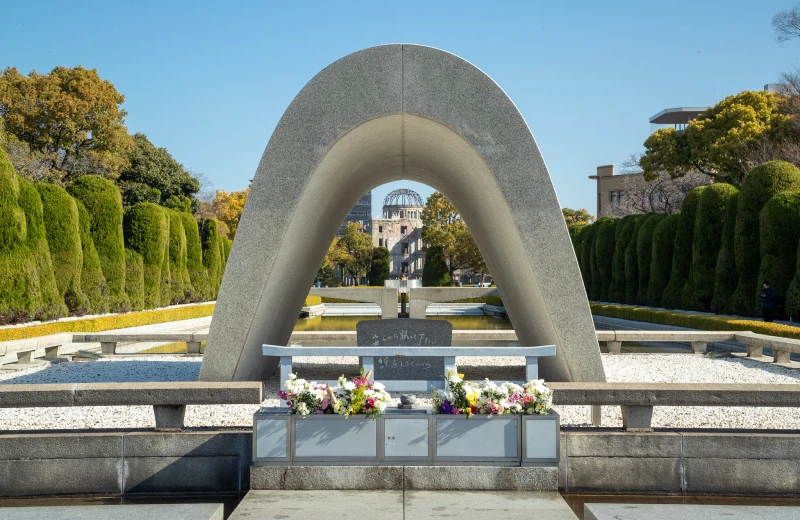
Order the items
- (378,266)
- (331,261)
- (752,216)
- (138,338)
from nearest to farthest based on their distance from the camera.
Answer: (138,338) → (752,216) → (331,261) → (378,266)

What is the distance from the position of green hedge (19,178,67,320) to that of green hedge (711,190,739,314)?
54.3ft

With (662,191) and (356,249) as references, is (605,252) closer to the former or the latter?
(662,191)

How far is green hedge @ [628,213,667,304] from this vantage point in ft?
85.9

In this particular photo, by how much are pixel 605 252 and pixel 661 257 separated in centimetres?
574

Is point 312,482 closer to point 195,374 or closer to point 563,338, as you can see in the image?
point 563,338

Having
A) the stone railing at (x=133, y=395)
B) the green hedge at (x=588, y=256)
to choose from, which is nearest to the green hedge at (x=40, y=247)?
the stone railing at (x=133, y=395)

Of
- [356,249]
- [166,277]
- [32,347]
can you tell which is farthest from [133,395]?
[356,249]

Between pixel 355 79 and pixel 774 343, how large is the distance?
8.61 m

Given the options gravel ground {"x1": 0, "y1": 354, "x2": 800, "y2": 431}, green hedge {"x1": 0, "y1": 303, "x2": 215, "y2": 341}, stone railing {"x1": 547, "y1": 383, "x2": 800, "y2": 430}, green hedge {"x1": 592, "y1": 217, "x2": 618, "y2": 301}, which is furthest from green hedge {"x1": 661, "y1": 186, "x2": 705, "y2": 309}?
stone railing {"x1": 547, "y1": 383, "x2": 800, "y2": 430}

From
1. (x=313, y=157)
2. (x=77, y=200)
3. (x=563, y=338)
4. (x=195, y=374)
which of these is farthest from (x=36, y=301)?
(x=563, y=338)

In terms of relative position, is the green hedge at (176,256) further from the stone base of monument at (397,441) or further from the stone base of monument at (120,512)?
the stone base of monument at (120,512)

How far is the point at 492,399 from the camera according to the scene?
Result: 5.33 metres

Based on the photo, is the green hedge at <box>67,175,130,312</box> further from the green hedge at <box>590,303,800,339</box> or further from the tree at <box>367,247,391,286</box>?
the tree at <box>367,247,391,286</box>

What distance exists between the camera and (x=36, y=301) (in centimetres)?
1742
